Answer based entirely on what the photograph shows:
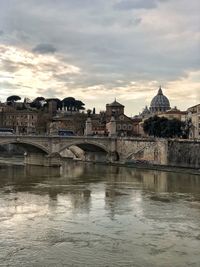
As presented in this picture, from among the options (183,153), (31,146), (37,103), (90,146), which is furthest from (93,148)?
(37,103)

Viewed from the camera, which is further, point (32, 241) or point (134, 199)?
Answer: point (134, 199)

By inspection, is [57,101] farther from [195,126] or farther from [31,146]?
[31,146]

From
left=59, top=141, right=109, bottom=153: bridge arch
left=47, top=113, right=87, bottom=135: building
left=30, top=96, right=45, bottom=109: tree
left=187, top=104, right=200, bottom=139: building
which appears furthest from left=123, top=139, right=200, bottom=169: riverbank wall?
left=30, top=96, right=45, bottom=109: tree

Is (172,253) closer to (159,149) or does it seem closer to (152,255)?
(152,255)

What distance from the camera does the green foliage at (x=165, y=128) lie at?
137ft

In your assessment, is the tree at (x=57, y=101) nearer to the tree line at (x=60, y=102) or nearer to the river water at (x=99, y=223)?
the tree line at (x=60, y=102)

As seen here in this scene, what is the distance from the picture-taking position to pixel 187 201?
17609 mm

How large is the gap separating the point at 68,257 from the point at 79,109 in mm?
66027

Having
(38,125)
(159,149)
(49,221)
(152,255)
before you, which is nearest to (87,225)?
(49,221)

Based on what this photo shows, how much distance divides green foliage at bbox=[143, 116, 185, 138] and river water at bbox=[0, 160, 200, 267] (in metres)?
18.1

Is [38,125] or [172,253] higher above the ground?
[38,125]

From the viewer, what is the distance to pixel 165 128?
42.1 m

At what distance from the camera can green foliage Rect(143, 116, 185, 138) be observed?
41.6 m

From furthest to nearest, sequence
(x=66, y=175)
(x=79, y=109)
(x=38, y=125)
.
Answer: (x=79, y=109)
(x=38, y=125)
(x=66, y=175)
